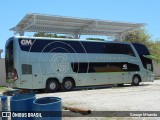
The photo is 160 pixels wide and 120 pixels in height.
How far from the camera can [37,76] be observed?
70.3 ft

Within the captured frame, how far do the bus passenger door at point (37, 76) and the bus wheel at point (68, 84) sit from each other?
1823 millimetres

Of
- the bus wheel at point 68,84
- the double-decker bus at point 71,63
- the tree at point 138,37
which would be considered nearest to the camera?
the double-decker bus at point 71,63

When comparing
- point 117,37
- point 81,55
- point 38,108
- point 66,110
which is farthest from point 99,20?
point 38,108

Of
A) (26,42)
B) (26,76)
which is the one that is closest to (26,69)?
(26,76)

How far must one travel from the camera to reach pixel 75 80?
23391 millimetres

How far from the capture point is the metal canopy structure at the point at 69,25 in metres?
28.6

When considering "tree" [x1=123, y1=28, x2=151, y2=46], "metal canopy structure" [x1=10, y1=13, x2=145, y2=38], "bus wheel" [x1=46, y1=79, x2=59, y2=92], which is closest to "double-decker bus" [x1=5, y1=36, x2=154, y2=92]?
"bus wheel" [x1=46, y1=79, x2=59, y2=92]

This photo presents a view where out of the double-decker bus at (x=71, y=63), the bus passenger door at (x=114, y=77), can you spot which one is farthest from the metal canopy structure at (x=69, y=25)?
the bus passenger door at (x=114, y=77)

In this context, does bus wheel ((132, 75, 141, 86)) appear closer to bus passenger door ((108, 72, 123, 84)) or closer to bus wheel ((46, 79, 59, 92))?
bus passenger door ((108, 72, 123, 84))

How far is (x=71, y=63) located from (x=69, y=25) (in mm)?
8737

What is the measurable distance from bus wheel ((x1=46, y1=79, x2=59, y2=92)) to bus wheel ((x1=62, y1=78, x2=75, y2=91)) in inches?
19.7

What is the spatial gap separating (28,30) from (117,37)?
10573 millimetres

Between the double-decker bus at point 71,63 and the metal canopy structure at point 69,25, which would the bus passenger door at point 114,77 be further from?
the metal canopy structure at point 69,25

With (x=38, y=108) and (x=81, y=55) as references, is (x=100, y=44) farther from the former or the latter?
(x=38, y=108)
